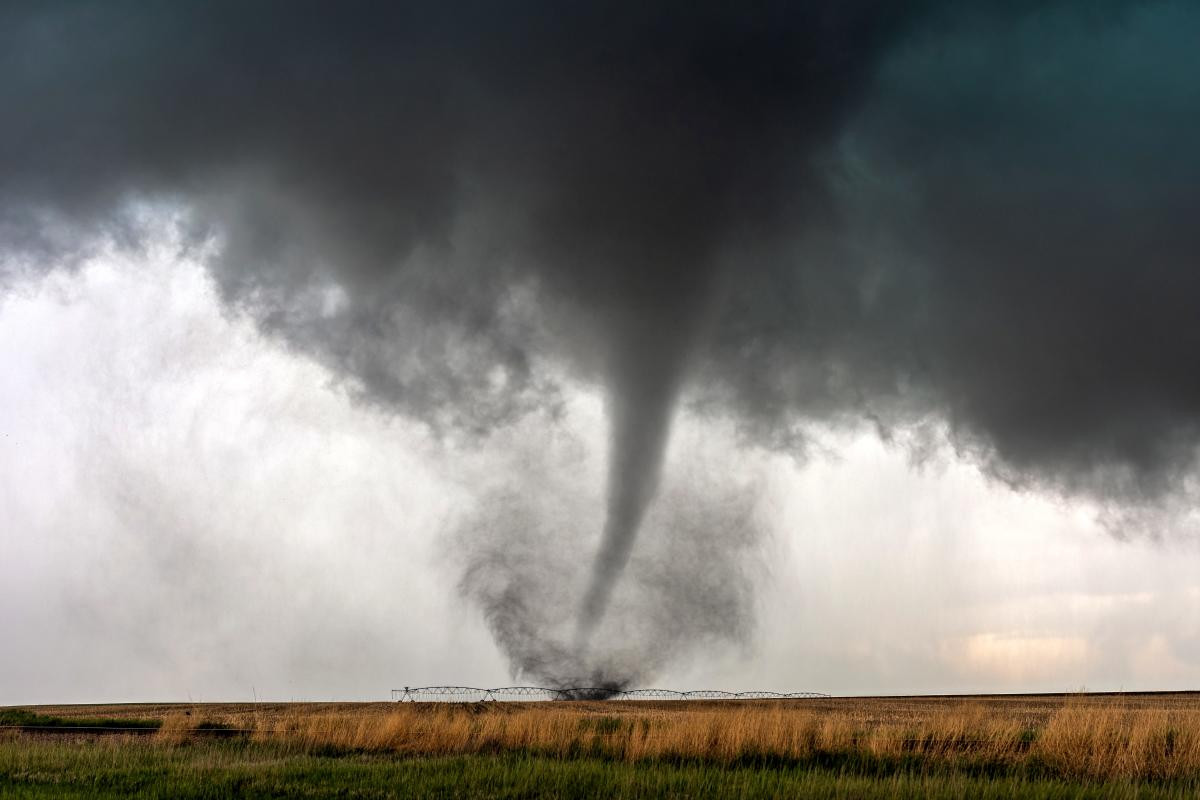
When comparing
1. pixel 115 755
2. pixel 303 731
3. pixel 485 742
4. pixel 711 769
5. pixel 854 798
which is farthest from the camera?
pixel 303 731

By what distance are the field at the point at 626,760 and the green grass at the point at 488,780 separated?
53mm

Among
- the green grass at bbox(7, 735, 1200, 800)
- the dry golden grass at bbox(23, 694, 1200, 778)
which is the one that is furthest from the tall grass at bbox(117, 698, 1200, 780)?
the green grass at bbox(7, 735, 1200, 800)

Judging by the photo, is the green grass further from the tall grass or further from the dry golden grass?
the dry golden grass

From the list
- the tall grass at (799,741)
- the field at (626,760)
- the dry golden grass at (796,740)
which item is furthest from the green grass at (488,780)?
the dry golden grass at (796,740)

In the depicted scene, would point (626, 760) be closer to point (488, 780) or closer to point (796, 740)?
point (796, 740)

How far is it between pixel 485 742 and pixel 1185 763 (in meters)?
16.6

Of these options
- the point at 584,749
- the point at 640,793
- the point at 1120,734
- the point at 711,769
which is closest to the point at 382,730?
the point at 584,749

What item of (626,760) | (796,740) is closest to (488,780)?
(626,760)

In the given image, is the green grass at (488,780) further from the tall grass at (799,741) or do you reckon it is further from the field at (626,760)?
the tall grass at (799,741)

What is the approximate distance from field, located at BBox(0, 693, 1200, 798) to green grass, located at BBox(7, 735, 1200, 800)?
5 cm

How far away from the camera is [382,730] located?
84.2ft

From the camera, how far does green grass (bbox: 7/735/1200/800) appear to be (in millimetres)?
15305

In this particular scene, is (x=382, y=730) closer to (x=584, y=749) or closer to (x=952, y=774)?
(x=584, y=749)

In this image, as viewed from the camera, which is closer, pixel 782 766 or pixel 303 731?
pixel 782 766
